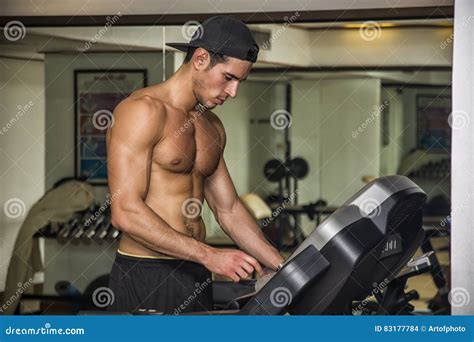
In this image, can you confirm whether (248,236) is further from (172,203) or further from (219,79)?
(219,79)

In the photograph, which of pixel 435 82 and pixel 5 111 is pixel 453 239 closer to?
pixel 5 111

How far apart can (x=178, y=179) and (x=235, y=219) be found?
25cm

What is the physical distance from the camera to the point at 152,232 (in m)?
3.02

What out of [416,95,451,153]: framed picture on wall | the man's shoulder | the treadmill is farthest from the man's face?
[416,95,451,153]: framed picture on wall

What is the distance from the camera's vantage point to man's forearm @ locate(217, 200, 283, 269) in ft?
10.5

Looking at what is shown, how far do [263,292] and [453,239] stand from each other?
1936 millimetres

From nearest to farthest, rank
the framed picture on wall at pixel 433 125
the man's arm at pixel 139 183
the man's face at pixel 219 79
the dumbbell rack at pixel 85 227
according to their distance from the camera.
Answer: the man's arm at pixel 139 183, the man's face at pixel 219 79, the dumbbell rack at pixel 85 227, the framed picture on wall at pixel 433 125

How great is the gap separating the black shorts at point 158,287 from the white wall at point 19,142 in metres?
3.39

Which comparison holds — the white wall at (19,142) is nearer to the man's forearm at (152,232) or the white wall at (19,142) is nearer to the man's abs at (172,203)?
the man's abs at (172,203)

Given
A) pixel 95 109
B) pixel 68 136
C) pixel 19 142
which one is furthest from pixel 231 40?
pixel 19 142

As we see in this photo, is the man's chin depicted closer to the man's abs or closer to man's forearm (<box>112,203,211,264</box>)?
the man's abs

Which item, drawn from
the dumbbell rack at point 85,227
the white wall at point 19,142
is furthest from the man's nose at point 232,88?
the white wall at point 19,142

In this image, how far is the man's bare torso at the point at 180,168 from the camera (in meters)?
3.36

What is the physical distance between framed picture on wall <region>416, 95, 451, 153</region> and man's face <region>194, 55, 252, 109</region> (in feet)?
20.9
